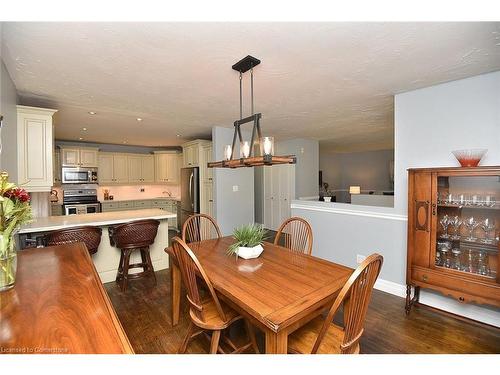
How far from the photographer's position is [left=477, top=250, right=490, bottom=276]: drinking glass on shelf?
200 centimetres

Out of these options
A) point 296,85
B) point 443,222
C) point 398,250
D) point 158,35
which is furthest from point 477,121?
point 158,35

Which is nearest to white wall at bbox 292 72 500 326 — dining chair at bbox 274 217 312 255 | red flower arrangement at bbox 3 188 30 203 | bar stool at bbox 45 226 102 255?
dining chair at bbox 274 217 312 255

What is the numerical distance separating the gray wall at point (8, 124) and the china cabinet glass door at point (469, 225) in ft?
12.4

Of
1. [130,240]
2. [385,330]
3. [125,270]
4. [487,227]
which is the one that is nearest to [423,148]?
[487,227]

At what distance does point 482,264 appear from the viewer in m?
2.05

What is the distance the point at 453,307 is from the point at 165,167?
20.9ft

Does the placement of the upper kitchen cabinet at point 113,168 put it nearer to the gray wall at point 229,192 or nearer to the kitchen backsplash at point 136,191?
the kitchen backsplash at point 136,191

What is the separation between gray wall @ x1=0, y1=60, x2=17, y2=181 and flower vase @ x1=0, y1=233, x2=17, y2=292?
116 centimetres

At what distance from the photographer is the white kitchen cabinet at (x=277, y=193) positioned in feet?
19.0

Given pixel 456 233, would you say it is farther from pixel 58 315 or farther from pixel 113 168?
pixel 113 168

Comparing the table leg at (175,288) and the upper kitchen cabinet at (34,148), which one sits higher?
the upper kitchen cabinet at (34,148)

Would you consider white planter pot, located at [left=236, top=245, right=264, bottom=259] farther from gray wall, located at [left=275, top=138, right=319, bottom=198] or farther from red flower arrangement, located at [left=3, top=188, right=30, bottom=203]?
gray wall, located at [left=275, top=138, right=319, bottom=198]

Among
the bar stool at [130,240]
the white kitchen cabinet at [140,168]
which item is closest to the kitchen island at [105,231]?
the bar stool at [130,240]

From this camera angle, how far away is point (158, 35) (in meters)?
1.56
